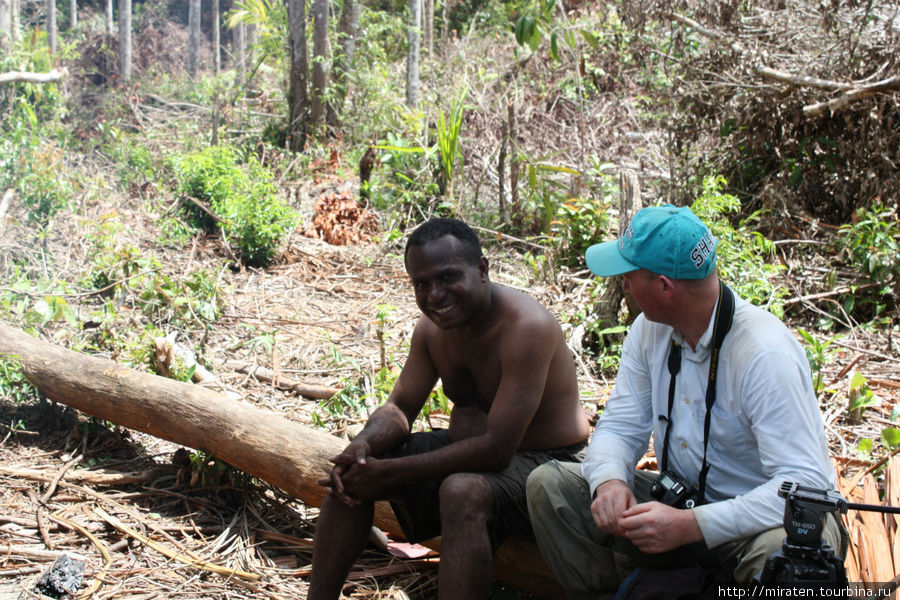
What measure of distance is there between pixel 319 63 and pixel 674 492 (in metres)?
9.76

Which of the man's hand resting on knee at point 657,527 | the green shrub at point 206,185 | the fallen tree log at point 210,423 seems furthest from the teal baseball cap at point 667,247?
the green shrub at point 206,185

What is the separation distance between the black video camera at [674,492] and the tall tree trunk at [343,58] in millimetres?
9761

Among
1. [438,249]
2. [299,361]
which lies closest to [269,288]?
[299,361]

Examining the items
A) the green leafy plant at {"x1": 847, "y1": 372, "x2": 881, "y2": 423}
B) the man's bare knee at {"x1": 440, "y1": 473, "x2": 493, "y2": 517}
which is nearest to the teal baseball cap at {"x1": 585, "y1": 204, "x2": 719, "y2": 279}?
the man's bare knee at {"x1": 440, "y1": 473, "x2": 493, "y2": 517}

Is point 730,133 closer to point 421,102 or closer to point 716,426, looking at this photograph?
point 421,102

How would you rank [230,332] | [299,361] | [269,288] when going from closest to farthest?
[299,361]
[230,332]
[269,288]

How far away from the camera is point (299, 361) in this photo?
552 cm

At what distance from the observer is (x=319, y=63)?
11.1 meters

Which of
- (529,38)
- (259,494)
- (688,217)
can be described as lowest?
(259,494)

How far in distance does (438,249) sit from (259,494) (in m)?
1.76

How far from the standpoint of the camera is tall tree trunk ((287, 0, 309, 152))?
11.2m

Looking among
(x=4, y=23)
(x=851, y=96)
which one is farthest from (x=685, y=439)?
(x=4, y=23)

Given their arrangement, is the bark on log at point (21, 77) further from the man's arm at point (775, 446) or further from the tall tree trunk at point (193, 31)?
the tall tree trunk at point (193, 31)

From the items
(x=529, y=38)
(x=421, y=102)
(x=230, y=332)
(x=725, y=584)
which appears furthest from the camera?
(x=421, y=102)
